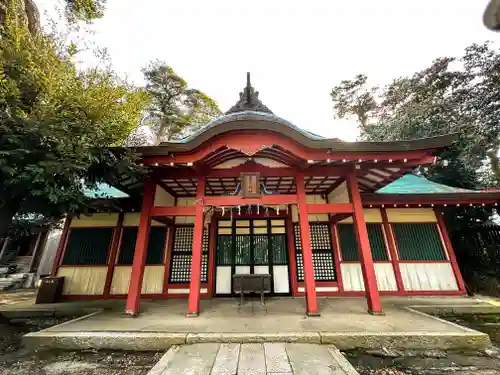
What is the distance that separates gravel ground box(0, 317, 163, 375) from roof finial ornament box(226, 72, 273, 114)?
6250 mm

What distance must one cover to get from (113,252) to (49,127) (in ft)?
14.9

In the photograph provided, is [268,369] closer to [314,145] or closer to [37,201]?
[314,145]

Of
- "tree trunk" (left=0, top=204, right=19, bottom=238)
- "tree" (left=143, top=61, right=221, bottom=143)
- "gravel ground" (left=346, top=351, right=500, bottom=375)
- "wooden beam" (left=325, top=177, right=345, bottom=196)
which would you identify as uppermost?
"tree" (left=143, top=61, right=221, bottom=143)

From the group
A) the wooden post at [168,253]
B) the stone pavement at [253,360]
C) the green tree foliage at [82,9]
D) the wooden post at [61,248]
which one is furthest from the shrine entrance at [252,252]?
the green tree foliage at [82,9]

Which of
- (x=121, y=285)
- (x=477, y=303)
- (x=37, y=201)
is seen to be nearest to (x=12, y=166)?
(x=37, y=201)

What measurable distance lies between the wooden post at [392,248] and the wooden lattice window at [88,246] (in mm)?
9011

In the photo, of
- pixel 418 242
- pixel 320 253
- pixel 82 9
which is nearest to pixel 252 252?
pixel 320 253

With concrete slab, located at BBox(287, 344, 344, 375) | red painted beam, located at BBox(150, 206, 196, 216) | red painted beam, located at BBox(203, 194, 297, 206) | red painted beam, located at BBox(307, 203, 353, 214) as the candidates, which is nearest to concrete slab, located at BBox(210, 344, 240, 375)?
concrete slab, located at BBox(287, 344, 344, 375)

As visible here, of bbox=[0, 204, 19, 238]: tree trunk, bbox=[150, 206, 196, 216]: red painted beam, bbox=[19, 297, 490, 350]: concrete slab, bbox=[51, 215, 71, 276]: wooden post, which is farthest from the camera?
bbox=[51, 215, 71, 276]: wooden post

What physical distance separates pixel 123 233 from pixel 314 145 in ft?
21.6

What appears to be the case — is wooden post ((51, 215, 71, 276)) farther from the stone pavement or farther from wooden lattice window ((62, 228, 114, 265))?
the stone pavement

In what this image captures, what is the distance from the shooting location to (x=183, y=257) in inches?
276

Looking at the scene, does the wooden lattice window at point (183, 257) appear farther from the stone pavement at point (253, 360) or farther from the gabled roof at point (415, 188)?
the gabled roof at point (415, 188)

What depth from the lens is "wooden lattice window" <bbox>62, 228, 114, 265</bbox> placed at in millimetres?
6969
